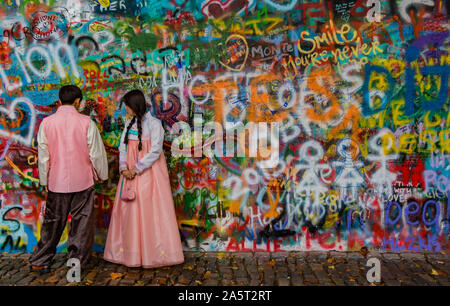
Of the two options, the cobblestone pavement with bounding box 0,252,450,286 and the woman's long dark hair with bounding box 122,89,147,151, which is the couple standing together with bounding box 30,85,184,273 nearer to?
the woman's long dark hair with bounding box 122,89,147,151

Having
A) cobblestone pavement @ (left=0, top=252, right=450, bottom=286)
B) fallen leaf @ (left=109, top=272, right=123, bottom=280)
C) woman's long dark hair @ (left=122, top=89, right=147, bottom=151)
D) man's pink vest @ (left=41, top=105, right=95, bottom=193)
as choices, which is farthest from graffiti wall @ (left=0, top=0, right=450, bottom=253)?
fallen leaf @ (left=109, top=272, right=123, bottom=280)

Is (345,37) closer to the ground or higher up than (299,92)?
higher up

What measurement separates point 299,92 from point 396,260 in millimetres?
2356

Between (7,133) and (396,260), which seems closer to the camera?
(396,260)

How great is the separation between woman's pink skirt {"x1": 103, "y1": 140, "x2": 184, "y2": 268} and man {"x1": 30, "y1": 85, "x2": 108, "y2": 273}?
374mm

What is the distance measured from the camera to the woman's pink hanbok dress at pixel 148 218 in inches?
184

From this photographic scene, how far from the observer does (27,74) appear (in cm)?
534

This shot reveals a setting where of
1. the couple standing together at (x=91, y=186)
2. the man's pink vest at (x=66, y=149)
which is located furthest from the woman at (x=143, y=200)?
the man's pink vest at (x=66, y=149)

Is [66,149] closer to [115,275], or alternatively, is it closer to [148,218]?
[148,218]

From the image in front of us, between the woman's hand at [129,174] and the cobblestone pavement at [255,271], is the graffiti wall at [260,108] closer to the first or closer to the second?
the cobblestone pavement at [255,271]

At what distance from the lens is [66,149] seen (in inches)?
180

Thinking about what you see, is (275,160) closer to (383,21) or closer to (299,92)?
(299,92)

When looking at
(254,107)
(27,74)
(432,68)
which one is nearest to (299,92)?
(254,107)

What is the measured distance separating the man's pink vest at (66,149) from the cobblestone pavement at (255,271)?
101cm
